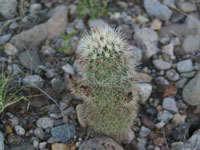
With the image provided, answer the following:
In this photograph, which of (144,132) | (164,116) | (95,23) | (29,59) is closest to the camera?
(144,132)

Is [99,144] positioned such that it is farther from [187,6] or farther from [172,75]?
[187,6]

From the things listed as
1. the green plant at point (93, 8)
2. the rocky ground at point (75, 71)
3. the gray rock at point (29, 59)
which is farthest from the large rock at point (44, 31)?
the green plant at point (93, 8)

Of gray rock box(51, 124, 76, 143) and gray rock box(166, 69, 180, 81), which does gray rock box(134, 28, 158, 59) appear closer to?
gray rock box(166, 69, 180, 81)

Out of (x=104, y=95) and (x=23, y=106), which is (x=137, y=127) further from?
(x=23, y=106)

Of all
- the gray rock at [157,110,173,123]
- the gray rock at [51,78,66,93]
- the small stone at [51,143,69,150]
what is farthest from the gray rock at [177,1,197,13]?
the small stone at [51,143,69,150]

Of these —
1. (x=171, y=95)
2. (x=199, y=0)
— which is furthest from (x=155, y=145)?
(x=199, y=0)

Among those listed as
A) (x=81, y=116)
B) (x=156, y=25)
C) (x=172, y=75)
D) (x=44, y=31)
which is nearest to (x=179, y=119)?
(x=172, y=75)
